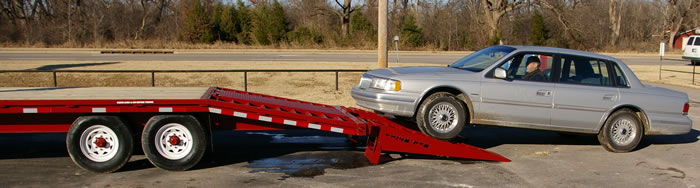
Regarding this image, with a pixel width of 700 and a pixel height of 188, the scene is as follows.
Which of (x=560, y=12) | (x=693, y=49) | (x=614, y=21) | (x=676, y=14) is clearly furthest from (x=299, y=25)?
(x=676, y=14)

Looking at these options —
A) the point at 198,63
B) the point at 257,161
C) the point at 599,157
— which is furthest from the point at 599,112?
the point at 198,63

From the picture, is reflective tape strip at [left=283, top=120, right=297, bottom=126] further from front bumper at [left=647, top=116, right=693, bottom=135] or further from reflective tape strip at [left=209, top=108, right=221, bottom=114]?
front bumper at [left=647, top=116, right=693, bottom=135]

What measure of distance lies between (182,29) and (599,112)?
39660 millimetres

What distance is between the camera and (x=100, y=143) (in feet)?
22.1

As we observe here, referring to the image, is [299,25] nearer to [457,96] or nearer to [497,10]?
[497,10]

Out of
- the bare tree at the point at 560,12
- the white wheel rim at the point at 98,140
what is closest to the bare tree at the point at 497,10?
the bare tree at the point at 560,12

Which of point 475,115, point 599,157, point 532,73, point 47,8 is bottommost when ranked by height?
point 599,157

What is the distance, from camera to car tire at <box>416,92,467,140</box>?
8.06 m

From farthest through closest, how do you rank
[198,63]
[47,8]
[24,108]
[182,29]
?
[47,8] → [182,29] → [198,63] → [24,108]

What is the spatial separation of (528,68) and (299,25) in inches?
1525

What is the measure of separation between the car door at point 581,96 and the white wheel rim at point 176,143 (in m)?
5.13

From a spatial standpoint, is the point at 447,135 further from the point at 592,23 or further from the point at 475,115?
the point at 592,23

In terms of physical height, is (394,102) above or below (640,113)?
above

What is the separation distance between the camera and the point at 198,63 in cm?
2436
